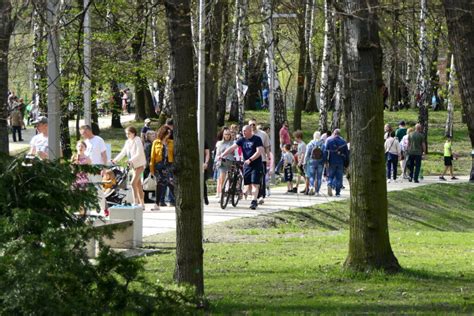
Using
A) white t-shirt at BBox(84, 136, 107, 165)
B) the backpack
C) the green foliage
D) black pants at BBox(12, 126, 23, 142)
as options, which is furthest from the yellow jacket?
black pants at BBox(12, 126, 23, 142)

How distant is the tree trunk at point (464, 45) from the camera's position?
8.69 m

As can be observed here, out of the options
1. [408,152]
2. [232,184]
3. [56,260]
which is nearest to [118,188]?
[232,184]

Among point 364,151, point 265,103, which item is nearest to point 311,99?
point 265,103

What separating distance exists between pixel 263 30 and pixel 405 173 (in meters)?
8.09

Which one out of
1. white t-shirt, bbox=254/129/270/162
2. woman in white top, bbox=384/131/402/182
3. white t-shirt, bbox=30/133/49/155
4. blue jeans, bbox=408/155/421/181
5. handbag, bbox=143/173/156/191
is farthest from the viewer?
blue jeans, bbox=408/155/421/181

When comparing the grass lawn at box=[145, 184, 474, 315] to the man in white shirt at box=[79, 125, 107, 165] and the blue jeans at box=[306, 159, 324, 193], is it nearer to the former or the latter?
the man in white shirt at box=[79, 125, 107, 165]

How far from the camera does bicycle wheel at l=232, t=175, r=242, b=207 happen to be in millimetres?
24217

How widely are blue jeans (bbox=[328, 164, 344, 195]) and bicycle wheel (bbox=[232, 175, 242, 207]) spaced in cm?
428

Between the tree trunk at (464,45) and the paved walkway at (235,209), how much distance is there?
1038 centimetres

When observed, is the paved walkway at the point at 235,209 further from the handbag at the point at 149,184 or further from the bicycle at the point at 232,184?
the handbag at the point at 149,184

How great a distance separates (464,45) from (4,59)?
18.2 feet

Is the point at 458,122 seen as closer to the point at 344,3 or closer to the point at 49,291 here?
the point at 344,3

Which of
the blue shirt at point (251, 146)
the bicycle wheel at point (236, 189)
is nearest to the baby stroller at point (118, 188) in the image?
the bicycle wheel at point (236, 189)

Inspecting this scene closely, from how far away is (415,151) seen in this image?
34.8m
